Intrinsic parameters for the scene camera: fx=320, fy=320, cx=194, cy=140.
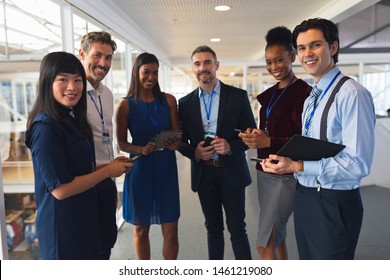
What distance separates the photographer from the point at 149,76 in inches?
81.8

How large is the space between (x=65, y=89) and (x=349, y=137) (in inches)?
46.0

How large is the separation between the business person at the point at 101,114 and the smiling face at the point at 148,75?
0.25 meters

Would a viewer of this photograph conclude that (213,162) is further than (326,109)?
Yes

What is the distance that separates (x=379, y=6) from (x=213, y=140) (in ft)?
12.2

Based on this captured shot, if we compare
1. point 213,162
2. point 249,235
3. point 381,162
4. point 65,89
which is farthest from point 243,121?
point 381,162

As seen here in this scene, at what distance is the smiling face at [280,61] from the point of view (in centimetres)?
192

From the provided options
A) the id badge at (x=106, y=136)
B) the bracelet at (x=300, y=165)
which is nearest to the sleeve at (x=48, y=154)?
the id badge at (x=106, y=136)

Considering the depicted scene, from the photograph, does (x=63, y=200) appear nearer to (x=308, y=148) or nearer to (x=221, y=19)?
(x=308, y=148)

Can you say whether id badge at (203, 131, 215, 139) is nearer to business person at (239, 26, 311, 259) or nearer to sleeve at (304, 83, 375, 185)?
business person at (239, 26, 311, 259)

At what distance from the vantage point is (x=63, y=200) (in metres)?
1.32

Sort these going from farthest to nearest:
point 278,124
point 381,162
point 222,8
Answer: point 381,162 → point 222,8 → point 278,124

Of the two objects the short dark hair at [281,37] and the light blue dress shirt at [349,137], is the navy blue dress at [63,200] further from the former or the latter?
the short dark hair at [281,37]

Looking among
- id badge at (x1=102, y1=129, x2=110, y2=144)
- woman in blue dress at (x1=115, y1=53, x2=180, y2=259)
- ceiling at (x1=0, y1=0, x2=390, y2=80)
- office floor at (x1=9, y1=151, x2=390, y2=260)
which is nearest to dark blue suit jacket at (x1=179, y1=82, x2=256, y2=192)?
woman in blue dress at (x1=115, y1=53, x2=180, y2=259)

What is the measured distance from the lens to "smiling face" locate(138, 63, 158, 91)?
6.77 ft
